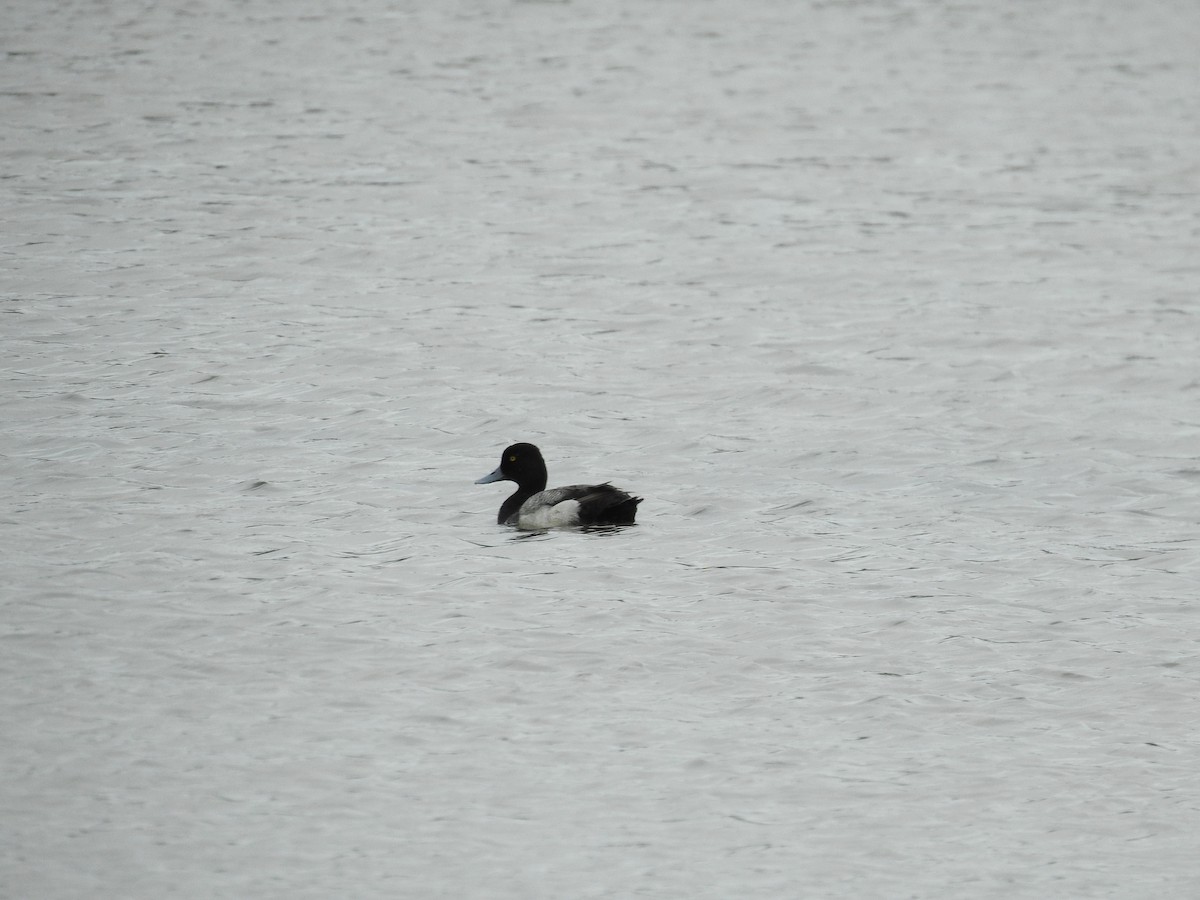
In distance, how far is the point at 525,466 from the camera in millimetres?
14055

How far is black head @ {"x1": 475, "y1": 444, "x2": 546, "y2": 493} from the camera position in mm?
14047

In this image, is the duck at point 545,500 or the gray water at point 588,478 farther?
the duck at point 545,500

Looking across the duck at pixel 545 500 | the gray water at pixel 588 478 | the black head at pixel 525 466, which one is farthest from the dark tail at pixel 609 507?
the black head at pixel 525 466

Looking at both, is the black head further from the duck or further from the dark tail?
the dark tail

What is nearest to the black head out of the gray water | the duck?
the duck

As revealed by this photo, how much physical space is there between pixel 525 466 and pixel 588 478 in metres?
0.99

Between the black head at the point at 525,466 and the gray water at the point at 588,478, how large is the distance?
0.47 m

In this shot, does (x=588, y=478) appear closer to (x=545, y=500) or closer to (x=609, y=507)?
(x=545, y=500)

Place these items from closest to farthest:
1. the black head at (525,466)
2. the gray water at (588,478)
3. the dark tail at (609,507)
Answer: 1. the gray water at (588,478)
2. the dark tail at (609,507)
3. the black head at (525,466)

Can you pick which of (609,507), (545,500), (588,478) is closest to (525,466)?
(545,500)

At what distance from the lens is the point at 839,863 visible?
8719 millimetres

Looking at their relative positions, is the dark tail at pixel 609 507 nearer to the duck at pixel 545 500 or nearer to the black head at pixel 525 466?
the duck at pixel 545 500

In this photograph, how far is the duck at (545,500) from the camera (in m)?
13.6

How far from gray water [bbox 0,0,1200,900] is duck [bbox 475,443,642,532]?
200 millimetres
